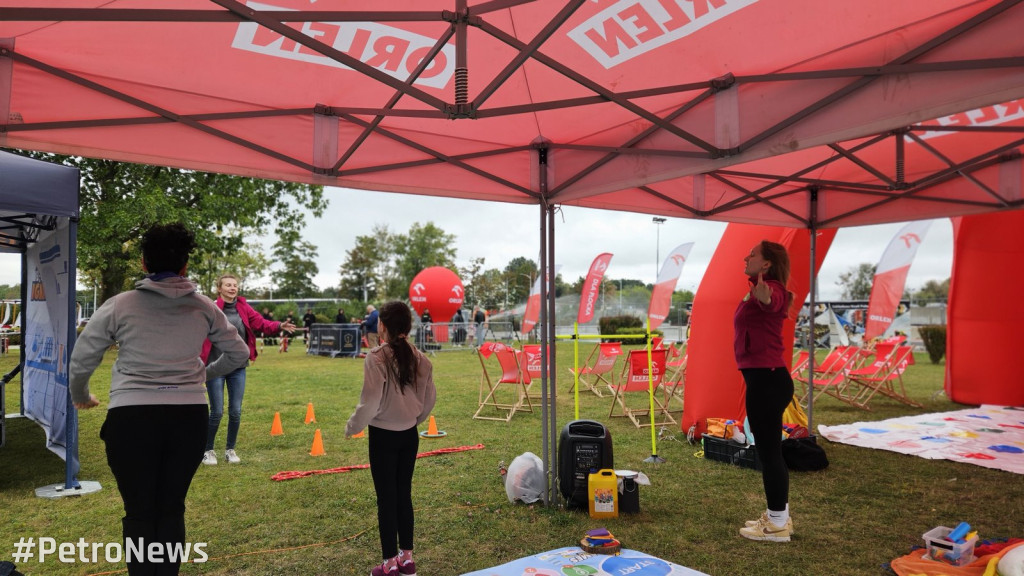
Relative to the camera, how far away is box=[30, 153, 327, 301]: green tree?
49.2 ft

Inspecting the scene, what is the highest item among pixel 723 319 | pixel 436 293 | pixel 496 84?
pixel 496 84

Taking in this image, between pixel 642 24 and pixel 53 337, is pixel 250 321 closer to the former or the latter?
pixel 53 337

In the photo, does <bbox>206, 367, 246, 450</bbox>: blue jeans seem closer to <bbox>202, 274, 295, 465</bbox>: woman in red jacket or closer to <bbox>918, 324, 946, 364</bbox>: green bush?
<bbox>202, 274, 295, 465</bbox>: woman in red jacket

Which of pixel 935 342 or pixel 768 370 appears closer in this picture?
pixel 768 370

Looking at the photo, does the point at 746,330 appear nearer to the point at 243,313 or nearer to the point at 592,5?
the point at 592,5

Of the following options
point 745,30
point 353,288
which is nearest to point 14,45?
point 745,30

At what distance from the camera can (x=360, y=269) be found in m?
59.1

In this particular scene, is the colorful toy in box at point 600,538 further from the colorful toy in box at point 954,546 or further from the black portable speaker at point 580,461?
the colorful toy in box at point 954,546

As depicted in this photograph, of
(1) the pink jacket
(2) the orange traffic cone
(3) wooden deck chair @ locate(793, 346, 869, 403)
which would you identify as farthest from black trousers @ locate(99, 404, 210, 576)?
(3) wooden deck chair @ locate(793, 346, 869, 403)

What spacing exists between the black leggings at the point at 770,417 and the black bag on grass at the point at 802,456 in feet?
6.41

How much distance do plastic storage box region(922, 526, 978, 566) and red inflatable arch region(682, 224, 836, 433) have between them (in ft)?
10.3

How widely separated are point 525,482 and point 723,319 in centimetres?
325

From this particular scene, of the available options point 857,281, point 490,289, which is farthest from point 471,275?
point 857,281

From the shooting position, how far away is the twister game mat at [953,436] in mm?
5986
